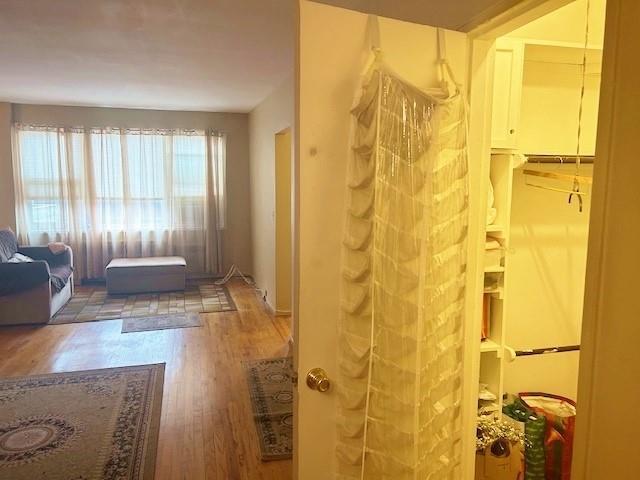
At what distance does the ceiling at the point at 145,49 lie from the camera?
256 cm

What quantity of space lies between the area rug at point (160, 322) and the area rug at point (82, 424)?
1041 mm

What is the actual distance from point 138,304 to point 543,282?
4.51m

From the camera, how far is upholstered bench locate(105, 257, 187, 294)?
18.9 ft

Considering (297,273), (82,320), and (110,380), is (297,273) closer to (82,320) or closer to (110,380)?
(110,380)

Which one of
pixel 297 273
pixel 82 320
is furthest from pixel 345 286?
pixel 82 320

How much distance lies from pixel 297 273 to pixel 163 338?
350 centimetres

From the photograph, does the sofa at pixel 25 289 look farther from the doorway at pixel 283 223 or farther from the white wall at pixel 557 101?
the white wall at pixel 557 101

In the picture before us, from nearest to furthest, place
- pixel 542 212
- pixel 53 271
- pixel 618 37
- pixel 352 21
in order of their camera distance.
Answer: pixel 618 37 → pixel 352 21 → pixel 542 212 → pixel 53 271

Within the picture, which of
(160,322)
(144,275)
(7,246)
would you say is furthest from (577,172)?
(7,246)

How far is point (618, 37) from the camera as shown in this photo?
98 centimetres

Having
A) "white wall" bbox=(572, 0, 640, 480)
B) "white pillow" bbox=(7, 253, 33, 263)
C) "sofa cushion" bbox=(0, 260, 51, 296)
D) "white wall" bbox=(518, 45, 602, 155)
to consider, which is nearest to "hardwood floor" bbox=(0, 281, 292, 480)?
"sofa cushion" bbox=(0, 260, 51, 296)

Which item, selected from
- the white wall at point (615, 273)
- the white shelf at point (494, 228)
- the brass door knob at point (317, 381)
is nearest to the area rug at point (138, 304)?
the white shelf at point (494, 228)

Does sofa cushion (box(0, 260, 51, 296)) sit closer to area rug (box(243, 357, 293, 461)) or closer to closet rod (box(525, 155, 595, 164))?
area rug (box(243, 357, 293, 461))

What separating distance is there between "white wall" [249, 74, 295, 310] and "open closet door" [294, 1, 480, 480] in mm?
3000
